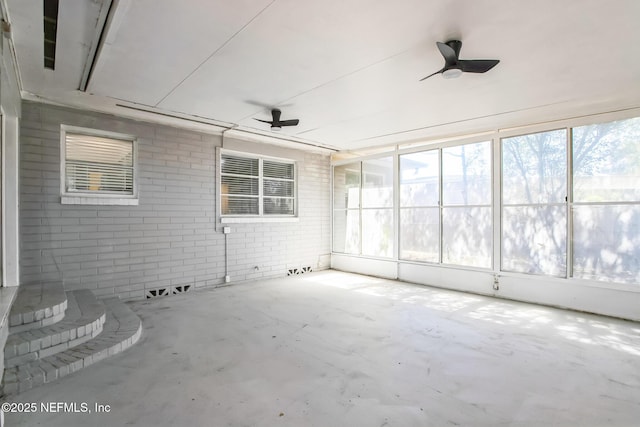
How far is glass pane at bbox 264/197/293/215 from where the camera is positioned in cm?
695

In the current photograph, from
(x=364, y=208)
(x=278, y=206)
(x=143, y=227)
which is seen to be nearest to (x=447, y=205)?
(x=364, y=208)

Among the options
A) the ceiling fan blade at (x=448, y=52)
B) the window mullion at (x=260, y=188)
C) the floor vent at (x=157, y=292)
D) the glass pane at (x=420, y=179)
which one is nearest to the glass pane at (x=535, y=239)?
the glass pane at (x=420, y=179)

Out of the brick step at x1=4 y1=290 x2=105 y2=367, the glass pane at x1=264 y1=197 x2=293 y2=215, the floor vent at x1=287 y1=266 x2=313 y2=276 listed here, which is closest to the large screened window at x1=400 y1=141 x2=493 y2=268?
the floor vent at x1=287 y1=266 x2=313 y2=276

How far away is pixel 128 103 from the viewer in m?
4.43

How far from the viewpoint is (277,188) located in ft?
23.4

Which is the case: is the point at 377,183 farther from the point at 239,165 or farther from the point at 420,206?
the point at 239,165

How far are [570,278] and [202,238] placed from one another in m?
5.99

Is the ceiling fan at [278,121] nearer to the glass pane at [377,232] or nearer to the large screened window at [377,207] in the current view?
the large screened window at [377,207]

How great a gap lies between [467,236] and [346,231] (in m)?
2.93

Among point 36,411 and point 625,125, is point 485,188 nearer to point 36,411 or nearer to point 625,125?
point 625,125

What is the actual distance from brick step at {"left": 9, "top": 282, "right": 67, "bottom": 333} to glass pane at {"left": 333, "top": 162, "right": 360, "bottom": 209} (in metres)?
5.70

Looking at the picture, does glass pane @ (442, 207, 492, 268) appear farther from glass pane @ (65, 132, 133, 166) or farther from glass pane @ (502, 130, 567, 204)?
glass pane @ (65, 132, 133, 166)

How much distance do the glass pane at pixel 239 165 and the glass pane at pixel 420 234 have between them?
10.7ft

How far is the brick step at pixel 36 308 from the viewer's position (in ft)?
9.73
